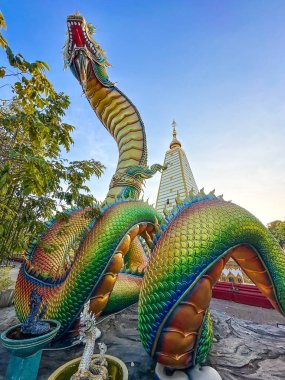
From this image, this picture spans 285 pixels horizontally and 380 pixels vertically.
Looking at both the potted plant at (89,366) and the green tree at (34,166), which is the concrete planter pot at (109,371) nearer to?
the potted plant at (89,366)

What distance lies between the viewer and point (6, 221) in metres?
2.39

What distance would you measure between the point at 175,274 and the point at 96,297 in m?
1.55

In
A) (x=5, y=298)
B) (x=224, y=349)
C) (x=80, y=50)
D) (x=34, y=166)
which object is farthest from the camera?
Result: (x=5, y=298)

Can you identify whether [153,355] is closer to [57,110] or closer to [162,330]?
[162,330]

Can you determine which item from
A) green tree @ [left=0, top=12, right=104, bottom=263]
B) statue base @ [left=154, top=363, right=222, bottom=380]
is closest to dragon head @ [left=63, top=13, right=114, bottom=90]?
green tree @ [left=0, top=12, right=104, bottom=263]

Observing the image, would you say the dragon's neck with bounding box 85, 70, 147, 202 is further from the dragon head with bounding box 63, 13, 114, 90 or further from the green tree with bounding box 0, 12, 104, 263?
the green tree with bounding box 0, 12, 104, 263

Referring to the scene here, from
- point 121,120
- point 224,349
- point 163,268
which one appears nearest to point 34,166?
point 163,268

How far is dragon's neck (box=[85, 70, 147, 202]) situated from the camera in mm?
5793

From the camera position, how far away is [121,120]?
6148mm

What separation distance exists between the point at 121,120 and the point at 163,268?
5067 millimetres

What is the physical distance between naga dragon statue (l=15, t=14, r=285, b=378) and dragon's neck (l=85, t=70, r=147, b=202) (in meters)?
1.10

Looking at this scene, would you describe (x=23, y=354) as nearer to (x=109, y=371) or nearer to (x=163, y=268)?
(x=109, y=371)

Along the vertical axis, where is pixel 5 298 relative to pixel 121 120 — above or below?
below

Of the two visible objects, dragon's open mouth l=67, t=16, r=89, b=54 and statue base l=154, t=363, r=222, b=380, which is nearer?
statue base l=154, t=363, r=222, b=380
